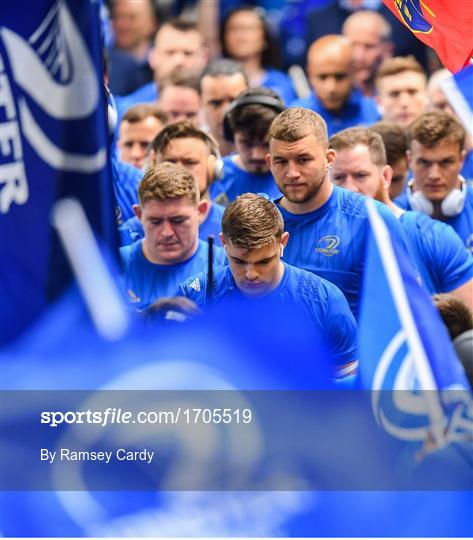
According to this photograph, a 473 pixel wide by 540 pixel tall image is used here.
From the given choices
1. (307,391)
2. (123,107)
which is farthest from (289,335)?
(123,107)

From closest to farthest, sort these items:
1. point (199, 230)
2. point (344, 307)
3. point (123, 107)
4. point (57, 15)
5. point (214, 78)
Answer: point (57, 15)
point (344, 307)
point (199, 230)
point (214, 78)
point (123, 107)

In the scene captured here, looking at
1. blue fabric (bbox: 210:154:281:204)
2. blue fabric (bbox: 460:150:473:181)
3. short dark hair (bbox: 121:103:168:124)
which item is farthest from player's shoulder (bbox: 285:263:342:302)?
short dark hair (bbox: 121:103:168:124)

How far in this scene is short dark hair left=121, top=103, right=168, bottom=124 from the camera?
24.9ft

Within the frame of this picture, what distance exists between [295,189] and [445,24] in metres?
0.88

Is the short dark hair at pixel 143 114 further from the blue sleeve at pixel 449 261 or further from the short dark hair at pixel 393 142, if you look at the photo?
the blue sleeve at pixel 449 261

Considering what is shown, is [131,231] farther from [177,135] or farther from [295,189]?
[295,189]

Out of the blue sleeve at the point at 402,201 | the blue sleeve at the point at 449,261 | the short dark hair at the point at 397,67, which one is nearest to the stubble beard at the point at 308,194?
the blue sleeve at the point at 449,261

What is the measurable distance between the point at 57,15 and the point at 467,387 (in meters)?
1.66

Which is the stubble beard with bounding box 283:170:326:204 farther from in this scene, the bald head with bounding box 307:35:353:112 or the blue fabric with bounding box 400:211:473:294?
the bald head with bounding box 307:35:353:112

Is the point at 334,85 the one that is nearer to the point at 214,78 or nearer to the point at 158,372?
the point at 214,78

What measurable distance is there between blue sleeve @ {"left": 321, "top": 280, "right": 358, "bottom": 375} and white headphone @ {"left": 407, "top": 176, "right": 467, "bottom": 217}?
1.54 meters

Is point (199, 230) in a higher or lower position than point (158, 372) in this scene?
lower

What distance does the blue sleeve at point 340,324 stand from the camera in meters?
5.03

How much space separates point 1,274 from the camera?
4.21 meters
